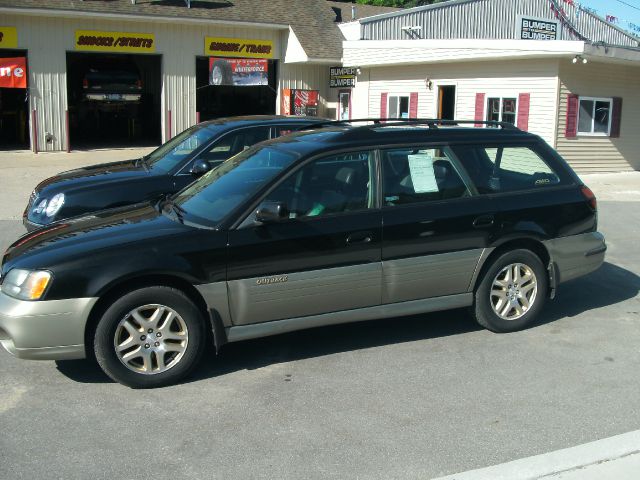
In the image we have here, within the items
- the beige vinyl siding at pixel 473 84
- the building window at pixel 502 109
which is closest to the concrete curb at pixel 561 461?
the beige vinyl siding at pixel 473 84

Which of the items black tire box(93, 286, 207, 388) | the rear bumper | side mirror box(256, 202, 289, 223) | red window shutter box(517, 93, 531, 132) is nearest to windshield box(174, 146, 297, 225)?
side mirror box(256, 202, 289, 223)

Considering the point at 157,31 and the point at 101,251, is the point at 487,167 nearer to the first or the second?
the point at 101,251

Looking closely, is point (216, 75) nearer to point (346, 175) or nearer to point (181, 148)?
point (181, 148)

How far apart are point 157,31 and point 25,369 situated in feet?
66.7

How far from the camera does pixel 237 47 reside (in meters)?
25.6

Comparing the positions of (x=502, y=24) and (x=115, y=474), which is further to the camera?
(x=502, y=24)

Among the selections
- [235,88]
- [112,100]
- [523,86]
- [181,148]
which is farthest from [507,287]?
[235,88]

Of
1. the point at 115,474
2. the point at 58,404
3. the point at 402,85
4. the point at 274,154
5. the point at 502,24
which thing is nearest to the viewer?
the point at 115,474

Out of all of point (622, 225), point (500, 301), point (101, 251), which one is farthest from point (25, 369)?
point (622, 225)

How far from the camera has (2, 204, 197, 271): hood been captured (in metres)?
4.75

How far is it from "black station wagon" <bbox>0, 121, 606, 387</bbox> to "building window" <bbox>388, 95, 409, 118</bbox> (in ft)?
54.6

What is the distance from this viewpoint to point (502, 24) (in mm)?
28188

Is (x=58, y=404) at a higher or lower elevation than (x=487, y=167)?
lower

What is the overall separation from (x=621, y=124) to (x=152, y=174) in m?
15.3
